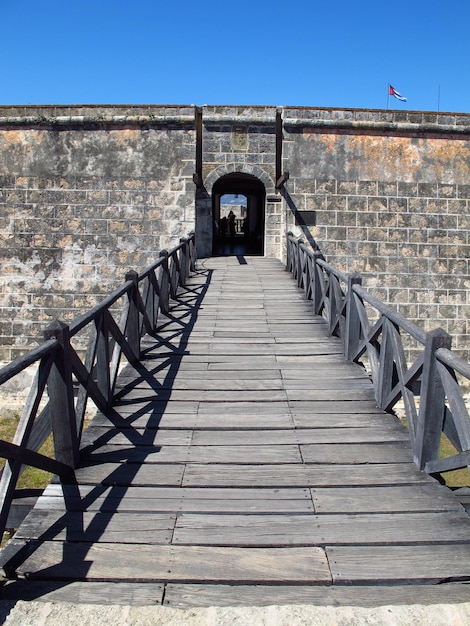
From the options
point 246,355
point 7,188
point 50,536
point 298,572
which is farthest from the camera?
point 7,188

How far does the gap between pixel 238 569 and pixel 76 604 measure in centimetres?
68

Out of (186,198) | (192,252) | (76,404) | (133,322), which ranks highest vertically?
(186,198)

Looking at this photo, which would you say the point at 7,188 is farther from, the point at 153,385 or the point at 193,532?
the point at 193,532

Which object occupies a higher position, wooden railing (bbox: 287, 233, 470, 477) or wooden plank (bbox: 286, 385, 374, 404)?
wooden railing (bbox: 287, 233, 470, 477)

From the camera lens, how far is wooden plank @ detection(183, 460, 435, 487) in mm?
3027

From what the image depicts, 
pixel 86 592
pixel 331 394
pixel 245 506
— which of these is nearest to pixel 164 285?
pixel 331 394

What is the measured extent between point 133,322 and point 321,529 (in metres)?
3.01

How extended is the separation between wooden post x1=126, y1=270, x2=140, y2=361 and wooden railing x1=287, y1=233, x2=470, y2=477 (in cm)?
199

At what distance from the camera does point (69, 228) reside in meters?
10.3

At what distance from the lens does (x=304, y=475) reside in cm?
311

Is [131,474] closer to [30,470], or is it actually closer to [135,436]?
[135,436]

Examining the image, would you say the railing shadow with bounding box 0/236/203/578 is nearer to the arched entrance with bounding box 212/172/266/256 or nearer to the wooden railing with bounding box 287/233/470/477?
the wooden railing with bounding box 287/233/470/477

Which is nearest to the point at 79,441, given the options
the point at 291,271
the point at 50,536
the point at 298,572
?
the point at 50,536

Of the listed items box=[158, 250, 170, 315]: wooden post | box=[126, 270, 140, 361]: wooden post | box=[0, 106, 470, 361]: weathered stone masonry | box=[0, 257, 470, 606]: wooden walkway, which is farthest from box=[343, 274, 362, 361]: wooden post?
box=[0, 106, 470, 361]: weathered stone masonry
